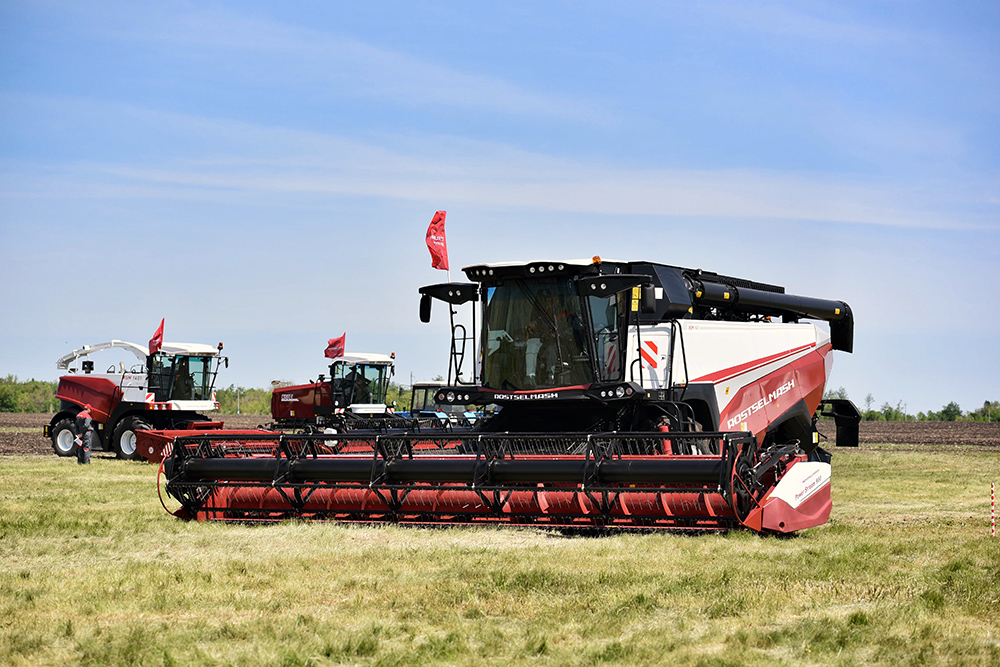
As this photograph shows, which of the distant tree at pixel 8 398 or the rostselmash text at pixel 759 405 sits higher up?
the rostselmash text at pixel 759 405

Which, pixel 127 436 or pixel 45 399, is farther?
pixel 45 399

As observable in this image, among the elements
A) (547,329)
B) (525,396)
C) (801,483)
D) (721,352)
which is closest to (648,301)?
(547,329)

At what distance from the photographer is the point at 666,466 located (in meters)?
8.57

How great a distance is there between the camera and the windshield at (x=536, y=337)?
10781mm

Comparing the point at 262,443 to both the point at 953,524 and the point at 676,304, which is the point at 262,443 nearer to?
the point at 676,304

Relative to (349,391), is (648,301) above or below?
above

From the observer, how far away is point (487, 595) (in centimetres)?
613

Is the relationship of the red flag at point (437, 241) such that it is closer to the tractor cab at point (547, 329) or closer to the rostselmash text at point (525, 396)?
the tractor cab at point (547, 329)

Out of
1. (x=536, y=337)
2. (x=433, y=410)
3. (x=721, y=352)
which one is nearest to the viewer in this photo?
(x=536, y=337)

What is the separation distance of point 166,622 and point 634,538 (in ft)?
13.2

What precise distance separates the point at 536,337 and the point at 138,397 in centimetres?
1502

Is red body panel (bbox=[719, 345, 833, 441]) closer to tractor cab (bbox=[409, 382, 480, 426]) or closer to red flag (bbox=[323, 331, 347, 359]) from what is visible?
tractor cab (bbox=[409, 382, 480, 426])

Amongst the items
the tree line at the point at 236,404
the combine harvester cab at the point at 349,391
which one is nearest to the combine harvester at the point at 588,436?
the combine harvester cab at the point at 349,391

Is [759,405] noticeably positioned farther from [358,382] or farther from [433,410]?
[358,382]
